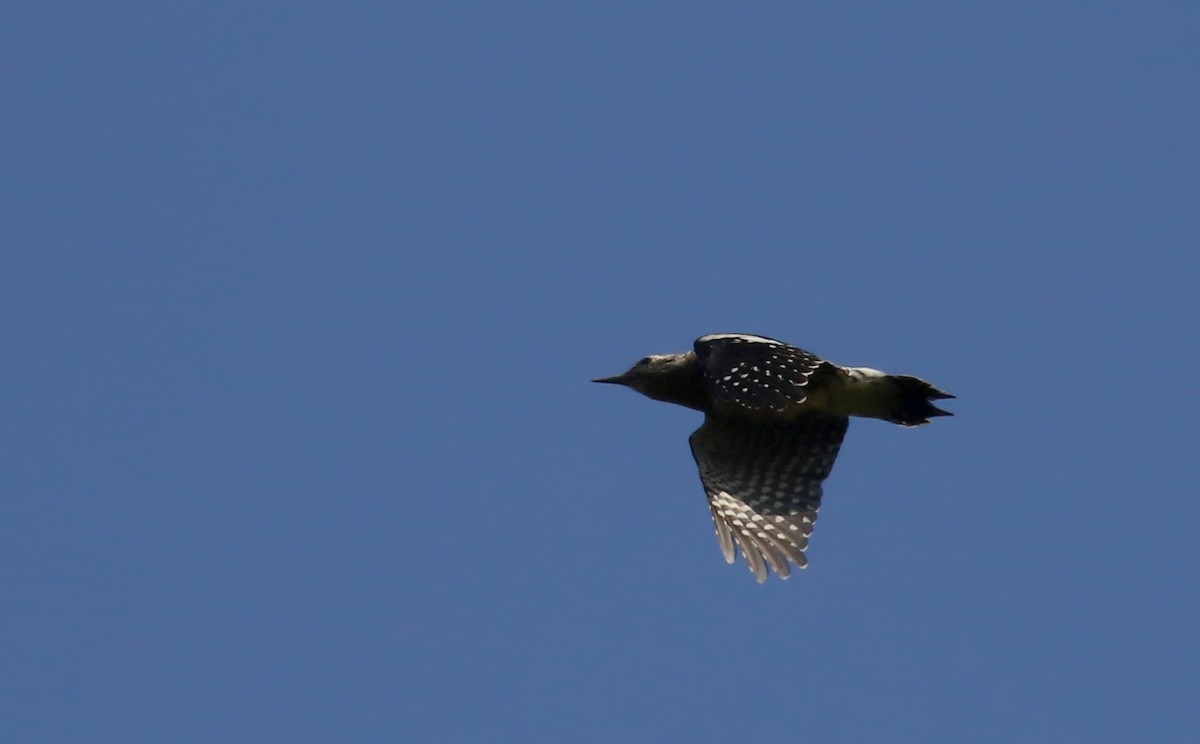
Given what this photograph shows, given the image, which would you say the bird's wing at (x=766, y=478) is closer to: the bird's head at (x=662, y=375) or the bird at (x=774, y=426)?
the bird at (x=774, y=426)

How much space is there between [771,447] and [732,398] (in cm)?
69

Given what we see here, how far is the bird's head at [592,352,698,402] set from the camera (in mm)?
16484

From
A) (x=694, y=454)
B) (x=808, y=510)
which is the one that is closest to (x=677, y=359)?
(x=694, y=454)

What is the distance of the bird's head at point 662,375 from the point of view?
16.5m

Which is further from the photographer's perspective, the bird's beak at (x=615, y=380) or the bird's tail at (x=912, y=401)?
the bird's beak at (x=615, y=380)

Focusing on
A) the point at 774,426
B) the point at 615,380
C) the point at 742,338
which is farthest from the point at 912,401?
the point at 615,380

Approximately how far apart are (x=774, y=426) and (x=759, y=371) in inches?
29.5

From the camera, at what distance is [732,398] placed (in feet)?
50.4

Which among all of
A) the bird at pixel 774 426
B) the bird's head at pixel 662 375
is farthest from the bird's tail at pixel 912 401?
the bird's head at pixel 662 375

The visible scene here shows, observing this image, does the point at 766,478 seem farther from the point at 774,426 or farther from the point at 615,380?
the point at 615,380

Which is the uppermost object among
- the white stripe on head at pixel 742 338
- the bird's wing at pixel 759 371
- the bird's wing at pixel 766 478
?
the white stripe on head at pixel 742 338

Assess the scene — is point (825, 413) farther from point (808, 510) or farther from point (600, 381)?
point (600, 381)

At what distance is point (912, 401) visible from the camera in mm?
15281

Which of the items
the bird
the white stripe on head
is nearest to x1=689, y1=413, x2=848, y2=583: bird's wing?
the bird
